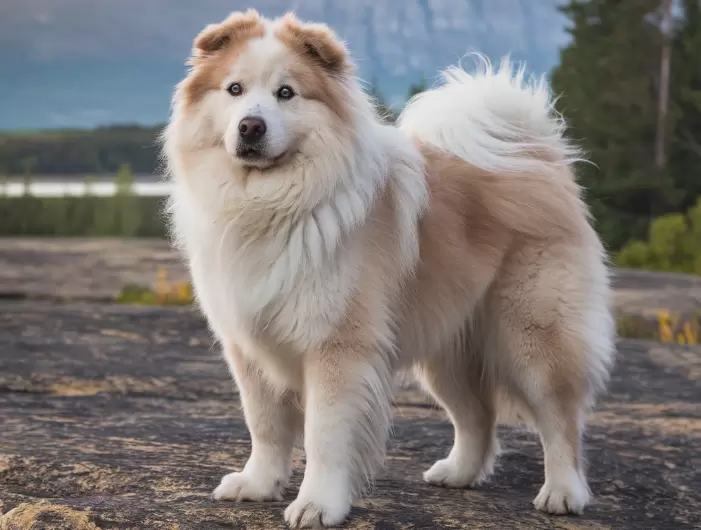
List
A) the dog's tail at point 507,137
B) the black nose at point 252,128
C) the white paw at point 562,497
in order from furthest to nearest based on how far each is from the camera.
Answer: the dog's tail at point 507,137, the white paw at point 562,497, the black nose at point 252,128

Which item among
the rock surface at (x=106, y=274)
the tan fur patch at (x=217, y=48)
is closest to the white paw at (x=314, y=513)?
the tan fur patch at (x=217, y=48)

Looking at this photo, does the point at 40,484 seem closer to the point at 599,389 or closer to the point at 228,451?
the point at 228,451

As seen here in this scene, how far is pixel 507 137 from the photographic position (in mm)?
3982

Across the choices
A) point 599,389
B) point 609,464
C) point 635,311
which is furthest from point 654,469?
point 635,311

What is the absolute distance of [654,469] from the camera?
4.29 metres

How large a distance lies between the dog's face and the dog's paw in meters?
1.25

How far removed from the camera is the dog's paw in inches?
134

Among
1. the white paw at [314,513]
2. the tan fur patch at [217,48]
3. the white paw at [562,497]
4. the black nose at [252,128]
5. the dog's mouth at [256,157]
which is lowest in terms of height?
the white paw at [562,497]

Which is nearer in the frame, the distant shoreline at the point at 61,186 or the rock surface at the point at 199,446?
the rock surface at the point at 199,446

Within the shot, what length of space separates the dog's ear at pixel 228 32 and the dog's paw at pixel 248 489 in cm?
168

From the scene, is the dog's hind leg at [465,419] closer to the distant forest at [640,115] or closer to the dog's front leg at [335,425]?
the dog's front leg at [335,425]

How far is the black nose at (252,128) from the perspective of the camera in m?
2.99

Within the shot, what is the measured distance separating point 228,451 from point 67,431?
0.89 meters

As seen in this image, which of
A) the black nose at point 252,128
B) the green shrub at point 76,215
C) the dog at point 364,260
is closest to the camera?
the black nose at point 252,128
